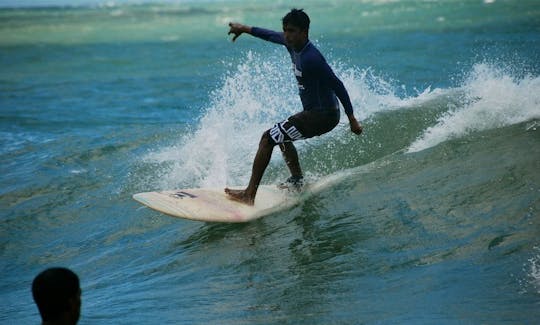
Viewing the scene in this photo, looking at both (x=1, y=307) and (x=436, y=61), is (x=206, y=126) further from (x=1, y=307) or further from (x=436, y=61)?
(x=436, y=61)

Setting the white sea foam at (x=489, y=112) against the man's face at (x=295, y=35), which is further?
the white sea foam at (x=489, y=112)

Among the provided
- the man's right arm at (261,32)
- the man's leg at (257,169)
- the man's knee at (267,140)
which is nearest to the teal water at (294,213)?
the man's leg at (257,169)

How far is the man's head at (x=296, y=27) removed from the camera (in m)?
6.18

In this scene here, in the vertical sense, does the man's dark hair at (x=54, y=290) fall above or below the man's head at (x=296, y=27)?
below

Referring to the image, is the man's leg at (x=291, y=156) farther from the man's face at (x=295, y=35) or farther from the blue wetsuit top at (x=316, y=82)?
the man's face at (x=295, y=35)

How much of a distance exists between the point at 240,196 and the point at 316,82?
1.38m

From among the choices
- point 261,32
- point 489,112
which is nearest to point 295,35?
point 261,32

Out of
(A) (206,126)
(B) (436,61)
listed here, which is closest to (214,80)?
(B) (436,61)

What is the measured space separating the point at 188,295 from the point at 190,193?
5.84 ft

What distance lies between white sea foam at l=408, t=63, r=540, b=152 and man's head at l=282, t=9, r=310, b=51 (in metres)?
2.62

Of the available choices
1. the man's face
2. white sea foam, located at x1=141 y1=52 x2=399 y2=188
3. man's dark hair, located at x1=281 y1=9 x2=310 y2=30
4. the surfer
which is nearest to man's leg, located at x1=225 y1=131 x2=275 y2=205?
the surfer

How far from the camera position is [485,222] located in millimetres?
5949

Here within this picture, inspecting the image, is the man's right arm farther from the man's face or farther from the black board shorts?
the black board shorts

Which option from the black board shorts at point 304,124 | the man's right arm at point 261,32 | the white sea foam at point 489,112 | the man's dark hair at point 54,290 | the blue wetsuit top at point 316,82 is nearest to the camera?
the man's dark hair at point 54,290
